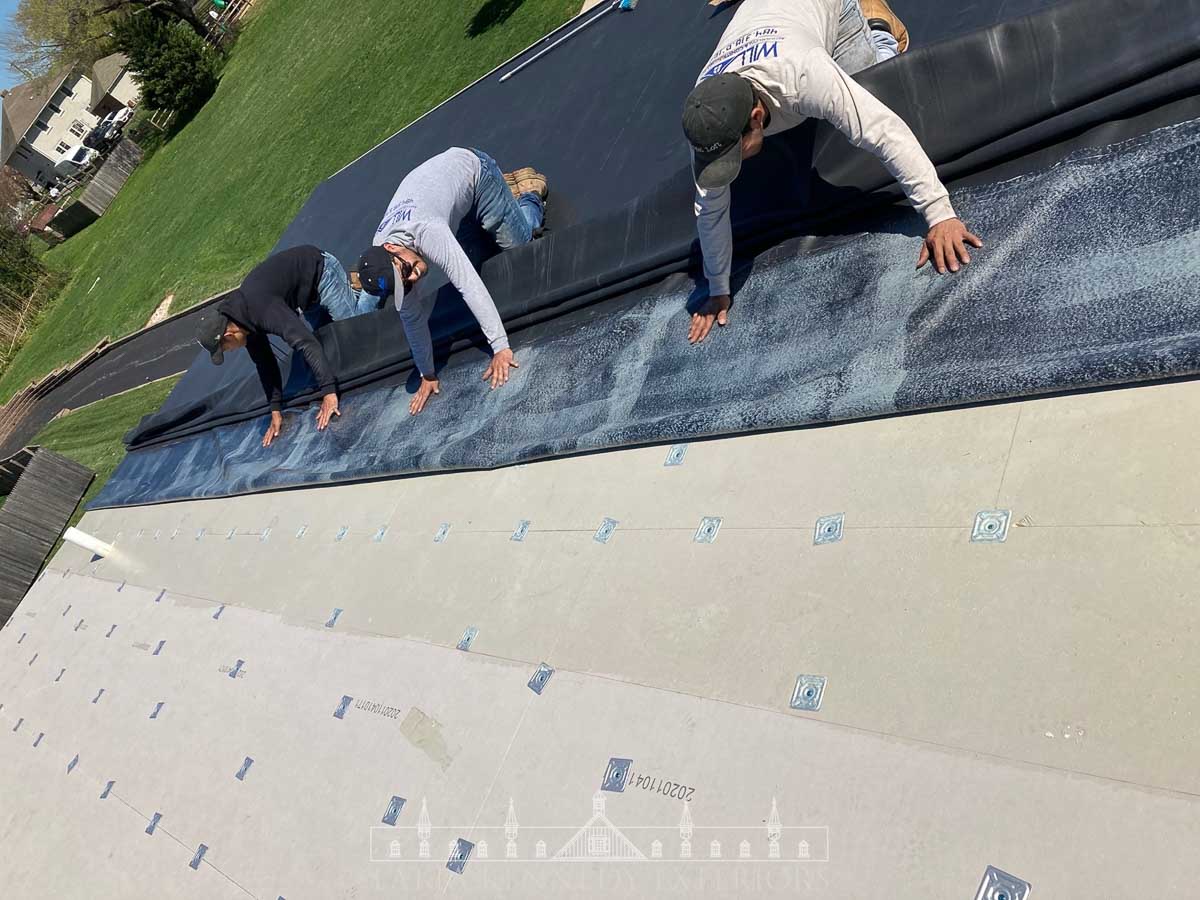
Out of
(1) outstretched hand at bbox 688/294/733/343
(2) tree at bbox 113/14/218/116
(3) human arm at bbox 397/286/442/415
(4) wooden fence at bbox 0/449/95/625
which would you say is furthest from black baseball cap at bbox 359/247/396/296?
(2) tree at bbox 113/14/218/116

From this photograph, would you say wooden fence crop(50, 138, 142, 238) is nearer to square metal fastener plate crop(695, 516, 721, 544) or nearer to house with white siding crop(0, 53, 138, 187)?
house with white siding crop(0, 53, 138, 187)

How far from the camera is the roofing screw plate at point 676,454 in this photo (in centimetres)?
233

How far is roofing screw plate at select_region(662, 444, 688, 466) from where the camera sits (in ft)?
7.66

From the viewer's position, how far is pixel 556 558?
7.91ft

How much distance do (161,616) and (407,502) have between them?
219 cm

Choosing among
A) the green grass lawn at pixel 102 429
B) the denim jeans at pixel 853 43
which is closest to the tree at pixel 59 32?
the green grass lawn at pixel 102 429

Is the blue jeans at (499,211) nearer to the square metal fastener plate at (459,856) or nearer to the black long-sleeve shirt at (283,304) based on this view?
the black long-sleeve shirt at (283,304)

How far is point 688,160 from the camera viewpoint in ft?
11.3

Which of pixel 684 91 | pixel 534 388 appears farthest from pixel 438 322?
pixel 684 91

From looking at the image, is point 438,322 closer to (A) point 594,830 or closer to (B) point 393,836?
(B) point 393,836

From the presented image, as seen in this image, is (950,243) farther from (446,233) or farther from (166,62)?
(166,62)

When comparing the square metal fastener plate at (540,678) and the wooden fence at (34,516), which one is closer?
the square metal fastener plate at (540,678)

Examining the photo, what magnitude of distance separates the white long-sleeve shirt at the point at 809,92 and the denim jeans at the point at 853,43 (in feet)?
0.88

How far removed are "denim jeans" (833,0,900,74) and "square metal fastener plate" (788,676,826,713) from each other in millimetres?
1899
